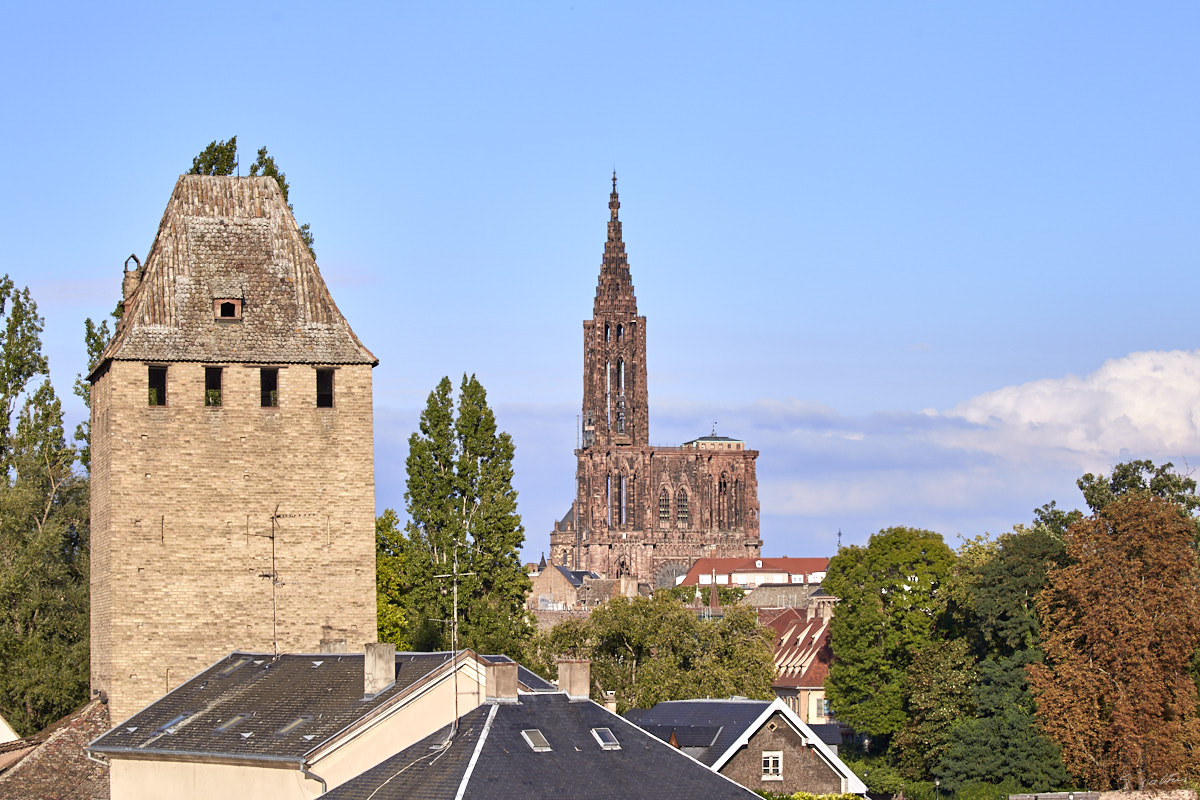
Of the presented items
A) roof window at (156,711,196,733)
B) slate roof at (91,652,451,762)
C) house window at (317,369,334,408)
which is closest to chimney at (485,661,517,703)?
Answer: slate roof at (91,652,451,762)

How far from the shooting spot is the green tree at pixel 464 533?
164ft

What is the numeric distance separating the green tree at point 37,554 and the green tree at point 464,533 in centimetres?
864

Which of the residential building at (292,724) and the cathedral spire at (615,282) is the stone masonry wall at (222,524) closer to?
the residential building at (292,724)

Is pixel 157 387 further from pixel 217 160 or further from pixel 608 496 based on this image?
pixel 608 496

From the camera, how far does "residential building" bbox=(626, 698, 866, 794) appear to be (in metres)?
44.8

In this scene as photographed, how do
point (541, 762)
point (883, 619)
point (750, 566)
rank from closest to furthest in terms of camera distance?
point (541, 762) → point (883, 619) → point (750, 566)

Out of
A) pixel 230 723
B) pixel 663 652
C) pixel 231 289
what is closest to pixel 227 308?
pixel 231 289

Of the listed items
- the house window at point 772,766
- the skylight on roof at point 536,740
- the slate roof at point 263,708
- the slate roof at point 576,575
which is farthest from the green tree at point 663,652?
the slate roof at point 576,575

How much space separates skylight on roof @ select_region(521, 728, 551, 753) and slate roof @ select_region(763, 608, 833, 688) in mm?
49641

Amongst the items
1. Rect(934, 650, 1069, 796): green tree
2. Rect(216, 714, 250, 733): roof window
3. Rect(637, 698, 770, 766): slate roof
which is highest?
Rect(216, 714, 250, 733): roof window

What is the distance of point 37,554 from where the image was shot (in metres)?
46.6

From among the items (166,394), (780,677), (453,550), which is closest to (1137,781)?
(453,550)

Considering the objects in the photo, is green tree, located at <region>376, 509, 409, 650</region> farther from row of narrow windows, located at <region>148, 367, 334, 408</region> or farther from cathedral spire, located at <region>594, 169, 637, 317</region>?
cathedral spire, located at <region>594, 169, 637, 317</region>

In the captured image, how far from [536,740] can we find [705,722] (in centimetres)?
1592
